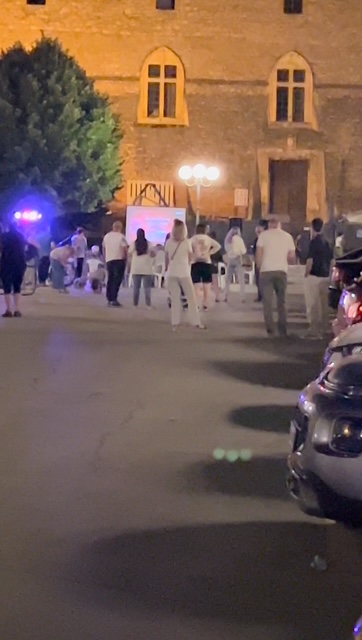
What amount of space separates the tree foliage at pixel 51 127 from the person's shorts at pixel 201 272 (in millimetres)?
17962

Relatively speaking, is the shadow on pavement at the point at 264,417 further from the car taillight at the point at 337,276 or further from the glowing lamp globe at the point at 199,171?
Result: the glowing lamp globe at the point at 199,171

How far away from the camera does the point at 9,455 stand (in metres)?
8.41

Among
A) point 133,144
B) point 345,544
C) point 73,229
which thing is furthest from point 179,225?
point 133,144

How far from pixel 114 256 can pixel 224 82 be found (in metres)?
21.8

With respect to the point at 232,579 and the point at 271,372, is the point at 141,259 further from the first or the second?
the point at 232,579

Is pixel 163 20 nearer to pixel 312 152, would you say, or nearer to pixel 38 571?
pixel 312 152

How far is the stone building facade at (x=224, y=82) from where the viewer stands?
42.1 m

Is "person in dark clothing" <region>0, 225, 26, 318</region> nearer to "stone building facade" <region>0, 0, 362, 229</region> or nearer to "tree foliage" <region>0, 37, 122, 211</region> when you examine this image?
"tree foliage" <region>0, 37, 122, 211</region>

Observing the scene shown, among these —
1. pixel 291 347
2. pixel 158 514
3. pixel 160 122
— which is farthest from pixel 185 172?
pixel 158 514

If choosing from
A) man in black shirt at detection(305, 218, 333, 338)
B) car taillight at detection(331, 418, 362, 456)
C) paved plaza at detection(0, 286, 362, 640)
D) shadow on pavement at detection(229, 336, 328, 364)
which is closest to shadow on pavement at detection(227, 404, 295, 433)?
paved plaza at detection(0, 286, 362, 640)

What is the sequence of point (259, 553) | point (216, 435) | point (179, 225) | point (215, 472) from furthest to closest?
point (179, 225) → point (216, 435) → point (215, 472) → point (259, 553)

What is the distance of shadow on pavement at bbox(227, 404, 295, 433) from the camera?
9.74 m

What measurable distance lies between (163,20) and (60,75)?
629 centimetres

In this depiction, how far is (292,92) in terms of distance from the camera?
42.8 m
